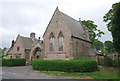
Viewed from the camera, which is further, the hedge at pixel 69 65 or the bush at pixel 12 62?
the bush at pixel 12 62

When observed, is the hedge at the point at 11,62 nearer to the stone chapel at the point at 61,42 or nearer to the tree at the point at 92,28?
the stone chapel at the point at 61,42

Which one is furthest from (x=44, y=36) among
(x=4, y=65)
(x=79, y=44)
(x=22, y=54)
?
(x=22, y=54)

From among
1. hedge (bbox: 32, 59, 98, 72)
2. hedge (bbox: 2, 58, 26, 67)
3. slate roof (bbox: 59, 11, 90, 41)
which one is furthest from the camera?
hedge (bbox: 2, 58, 26, 67)

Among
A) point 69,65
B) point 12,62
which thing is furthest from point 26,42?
point 69,65

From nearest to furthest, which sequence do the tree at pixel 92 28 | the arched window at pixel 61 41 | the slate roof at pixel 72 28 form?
the arched window at pixel 61 41 → the slate roof at pixel 72 28 → the tree at pixel 92 28

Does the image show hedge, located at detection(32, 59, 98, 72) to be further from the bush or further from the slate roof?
the bush

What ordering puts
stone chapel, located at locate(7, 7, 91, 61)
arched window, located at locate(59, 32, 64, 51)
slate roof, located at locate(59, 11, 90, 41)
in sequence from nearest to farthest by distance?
1. stone chapel, located at locate(7, 7, 91, 61)
2. arched window, located at locate(59, 32, 64, 51)
3. slate roof, located at locate(59, 11, 90, 41)

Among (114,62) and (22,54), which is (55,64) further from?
(22,54)

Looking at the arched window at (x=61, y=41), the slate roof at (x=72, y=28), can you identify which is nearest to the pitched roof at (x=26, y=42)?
the slate roof at (x=72, y=28)

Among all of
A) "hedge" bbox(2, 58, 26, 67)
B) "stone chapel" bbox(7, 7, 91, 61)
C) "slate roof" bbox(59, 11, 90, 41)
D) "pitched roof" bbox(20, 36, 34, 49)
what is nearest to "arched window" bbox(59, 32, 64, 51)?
"stone chapel" bbox(7, 7, 91, 61)

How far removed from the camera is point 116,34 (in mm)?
20422

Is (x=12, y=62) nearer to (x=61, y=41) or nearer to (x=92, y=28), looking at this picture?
(x=61, y=41)

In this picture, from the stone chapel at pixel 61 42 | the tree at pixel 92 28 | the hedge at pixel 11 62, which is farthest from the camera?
the tree at pixel 92 28

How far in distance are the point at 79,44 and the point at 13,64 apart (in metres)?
16.8
